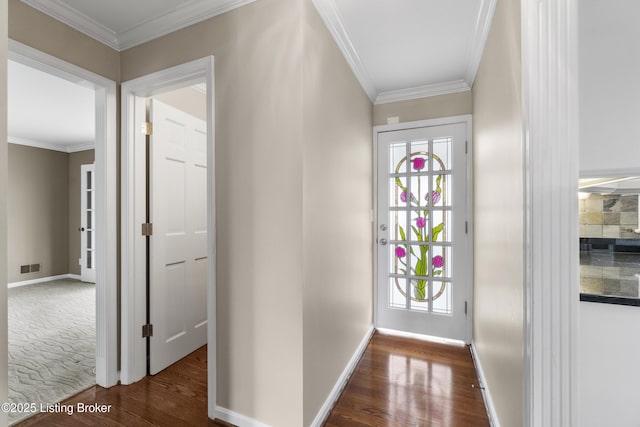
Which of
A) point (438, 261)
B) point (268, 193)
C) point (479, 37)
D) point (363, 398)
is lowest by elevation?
point (363, 398)

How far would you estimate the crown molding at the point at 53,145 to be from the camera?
191 inches

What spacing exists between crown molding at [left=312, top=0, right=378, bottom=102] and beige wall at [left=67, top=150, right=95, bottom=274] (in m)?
5.65

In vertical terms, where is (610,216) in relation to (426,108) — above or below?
below

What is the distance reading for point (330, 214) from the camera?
181cm

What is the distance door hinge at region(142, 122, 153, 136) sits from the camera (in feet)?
6.71

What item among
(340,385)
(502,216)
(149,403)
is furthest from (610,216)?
(149,403)

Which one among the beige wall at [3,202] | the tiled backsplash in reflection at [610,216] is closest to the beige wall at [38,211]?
the beige wall at [3,202]

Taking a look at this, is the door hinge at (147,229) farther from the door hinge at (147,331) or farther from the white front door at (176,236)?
the door hinge at (147,331)

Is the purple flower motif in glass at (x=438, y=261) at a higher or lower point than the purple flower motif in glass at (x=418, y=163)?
lower

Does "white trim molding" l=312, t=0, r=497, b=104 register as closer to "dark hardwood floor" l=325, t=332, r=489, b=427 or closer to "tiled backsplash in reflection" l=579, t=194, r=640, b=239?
"tiled backsplash in reflection" l=579, t=194, r=640, b=239

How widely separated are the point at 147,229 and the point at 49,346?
1.70 metres

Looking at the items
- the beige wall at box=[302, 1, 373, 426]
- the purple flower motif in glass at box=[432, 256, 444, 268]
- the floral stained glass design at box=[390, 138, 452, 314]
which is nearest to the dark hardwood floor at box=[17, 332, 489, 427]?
the beige wall at box=[302, 1, 373, 426]

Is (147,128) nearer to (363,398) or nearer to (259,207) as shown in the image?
(259,207)

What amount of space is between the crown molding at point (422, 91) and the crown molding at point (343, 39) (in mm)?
192
